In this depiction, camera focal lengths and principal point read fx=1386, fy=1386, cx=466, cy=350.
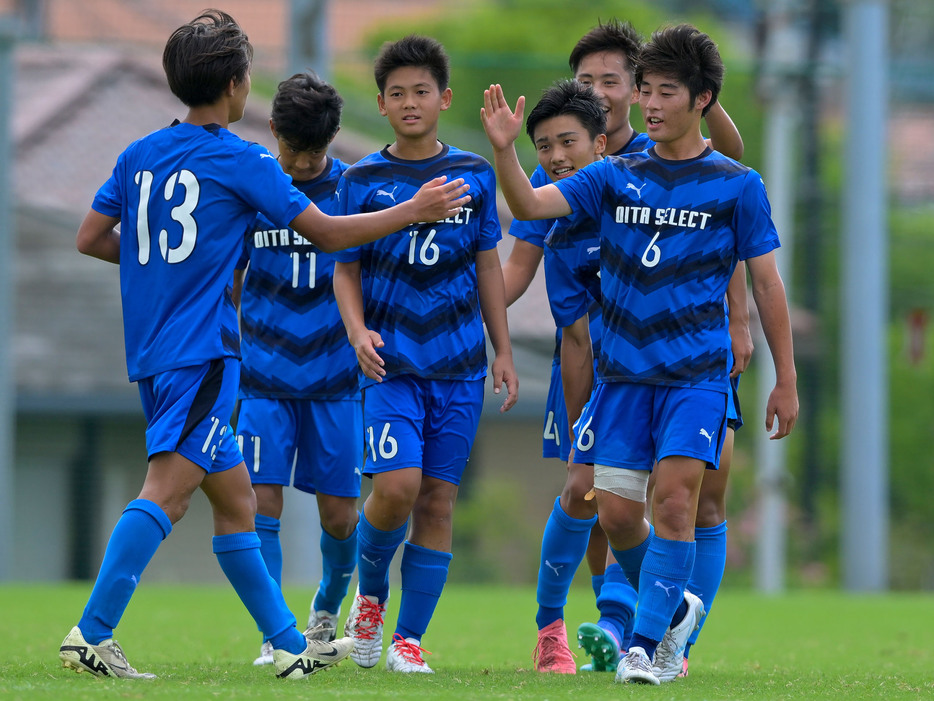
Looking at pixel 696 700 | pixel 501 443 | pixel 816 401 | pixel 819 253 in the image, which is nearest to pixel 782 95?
pixel 819 253

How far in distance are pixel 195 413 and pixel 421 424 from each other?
966 mm

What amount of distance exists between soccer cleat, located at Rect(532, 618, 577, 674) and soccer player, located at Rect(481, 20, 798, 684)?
0.63 m

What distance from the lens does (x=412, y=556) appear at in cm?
493

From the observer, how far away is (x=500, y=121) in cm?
431

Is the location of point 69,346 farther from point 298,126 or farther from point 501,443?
point 298,126

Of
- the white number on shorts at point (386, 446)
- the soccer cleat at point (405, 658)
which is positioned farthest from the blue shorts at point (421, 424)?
the soccer cleat at point (405, 658)

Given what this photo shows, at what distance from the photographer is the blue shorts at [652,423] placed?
172 inches

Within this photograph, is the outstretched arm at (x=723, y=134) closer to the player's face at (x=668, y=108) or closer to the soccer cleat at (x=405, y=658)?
the player's face at (x=668, y=108)

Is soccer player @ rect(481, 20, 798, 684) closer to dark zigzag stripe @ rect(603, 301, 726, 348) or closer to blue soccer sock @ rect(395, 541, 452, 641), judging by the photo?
dark zigzag stripe @ rect(603, 301, 726, 348)

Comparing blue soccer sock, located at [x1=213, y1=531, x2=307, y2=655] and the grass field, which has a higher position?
blue soccer sock, located at [x1=213, y1=531, x2=307, y2=655]

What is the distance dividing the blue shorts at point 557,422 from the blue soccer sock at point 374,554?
770 millimetres

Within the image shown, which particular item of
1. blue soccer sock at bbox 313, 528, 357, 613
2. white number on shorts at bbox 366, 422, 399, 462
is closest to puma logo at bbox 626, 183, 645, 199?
white number on shorts at bbox 366, 422, 399, 462

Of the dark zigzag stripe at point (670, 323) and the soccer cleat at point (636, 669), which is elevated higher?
the dark zigzag stripe at point (670, 323)

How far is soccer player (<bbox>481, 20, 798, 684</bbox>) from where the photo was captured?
4.39 meters
